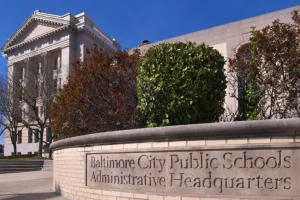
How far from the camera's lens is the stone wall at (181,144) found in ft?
15.3

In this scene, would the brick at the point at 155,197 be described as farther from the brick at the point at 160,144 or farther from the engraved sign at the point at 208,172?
the brick at the point at 160,144

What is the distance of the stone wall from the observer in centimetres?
465

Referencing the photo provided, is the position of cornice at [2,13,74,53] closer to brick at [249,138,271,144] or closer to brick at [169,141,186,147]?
brick at [169,141,186,147]

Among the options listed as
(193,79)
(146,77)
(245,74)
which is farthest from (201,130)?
(245,74)

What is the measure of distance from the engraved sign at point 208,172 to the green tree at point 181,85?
5.49 ft

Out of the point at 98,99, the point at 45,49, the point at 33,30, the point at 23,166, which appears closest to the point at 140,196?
the point at 98,99

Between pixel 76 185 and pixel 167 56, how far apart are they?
3.59 m

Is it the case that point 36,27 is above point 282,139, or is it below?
above

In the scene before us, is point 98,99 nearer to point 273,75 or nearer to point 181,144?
point 273,75

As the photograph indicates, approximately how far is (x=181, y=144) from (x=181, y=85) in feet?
7.05

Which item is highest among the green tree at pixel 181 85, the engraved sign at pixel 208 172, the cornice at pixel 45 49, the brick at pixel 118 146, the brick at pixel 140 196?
the cornice at pixel 45 49

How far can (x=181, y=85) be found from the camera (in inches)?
285

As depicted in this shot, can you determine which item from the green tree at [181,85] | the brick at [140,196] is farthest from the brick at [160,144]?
the green tree at [181,85]

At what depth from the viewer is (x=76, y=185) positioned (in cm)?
730
